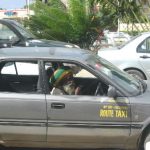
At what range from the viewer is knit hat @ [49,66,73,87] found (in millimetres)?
6461

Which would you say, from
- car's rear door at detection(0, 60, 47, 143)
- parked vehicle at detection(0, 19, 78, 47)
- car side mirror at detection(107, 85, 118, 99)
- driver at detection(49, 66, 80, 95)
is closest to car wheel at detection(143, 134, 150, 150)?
car side mirror at detection(107, 85, 118, 99)

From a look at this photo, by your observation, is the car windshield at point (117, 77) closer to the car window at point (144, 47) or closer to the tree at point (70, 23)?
the car window at point (144, 47)

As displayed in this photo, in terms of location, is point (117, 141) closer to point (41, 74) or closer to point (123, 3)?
point (41, 74)

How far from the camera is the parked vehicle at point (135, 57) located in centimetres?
1204

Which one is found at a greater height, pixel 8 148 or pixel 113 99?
pixel 113 99

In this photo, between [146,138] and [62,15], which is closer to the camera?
[146,138]

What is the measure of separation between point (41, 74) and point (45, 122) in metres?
0.61

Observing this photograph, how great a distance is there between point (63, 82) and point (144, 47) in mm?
5981

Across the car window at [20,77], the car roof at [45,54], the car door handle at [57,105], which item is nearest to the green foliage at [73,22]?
the car window at [20,77]

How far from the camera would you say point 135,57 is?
12070mm

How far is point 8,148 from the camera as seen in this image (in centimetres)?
686

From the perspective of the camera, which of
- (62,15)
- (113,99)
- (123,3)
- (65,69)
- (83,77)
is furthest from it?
(62,15)

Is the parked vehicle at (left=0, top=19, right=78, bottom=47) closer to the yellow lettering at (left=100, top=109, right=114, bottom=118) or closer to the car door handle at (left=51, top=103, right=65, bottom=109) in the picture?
the car door handle at (left=51, top=103, right=65, bottom=109)

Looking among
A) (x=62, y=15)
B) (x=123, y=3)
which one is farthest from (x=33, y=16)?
(x=123, y=3)
